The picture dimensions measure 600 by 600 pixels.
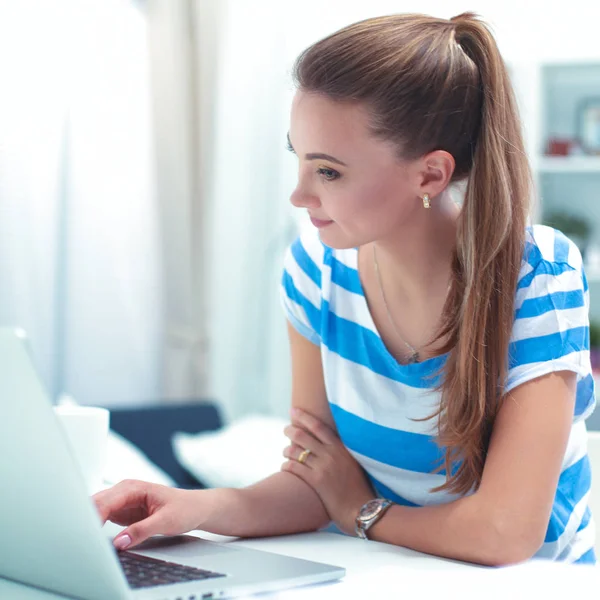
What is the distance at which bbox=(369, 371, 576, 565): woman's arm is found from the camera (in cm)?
92

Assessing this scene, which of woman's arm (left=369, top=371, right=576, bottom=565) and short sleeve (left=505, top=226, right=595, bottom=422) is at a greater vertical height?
short sleeve (left=505, top=226, right=595, bottom=422)

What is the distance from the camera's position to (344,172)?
1.06 m

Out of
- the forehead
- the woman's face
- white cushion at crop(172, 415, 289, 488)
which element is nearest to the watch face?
the woman's face

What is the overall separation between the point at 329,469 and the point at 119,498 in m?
0.31

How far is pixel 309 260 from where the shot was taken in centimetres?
129

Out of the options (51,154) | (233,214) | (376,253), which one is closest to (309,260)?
(376,253)

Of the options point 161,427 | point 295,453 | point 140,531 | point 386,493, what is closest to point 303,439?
point 295,453

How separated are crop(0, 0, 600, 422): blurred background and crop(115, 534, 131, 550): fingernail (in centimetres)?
198

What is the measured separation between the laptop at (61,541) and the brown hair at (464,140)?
0.32 metres

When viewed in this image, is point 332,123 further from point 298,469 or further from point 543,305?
point 298,469

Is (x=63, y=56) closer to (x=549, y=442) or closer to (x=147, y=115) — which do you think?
(x=147, y=115)

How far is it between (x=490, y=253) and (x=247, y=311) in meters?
2.30

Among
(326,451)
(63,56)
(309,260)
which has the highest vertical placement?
(63,56)

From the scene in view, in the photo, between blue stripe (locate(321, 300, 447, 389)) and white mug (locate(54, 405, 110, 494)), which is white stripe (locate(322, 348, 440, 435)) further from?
white mug (locate(54, 405, 110, 494))
